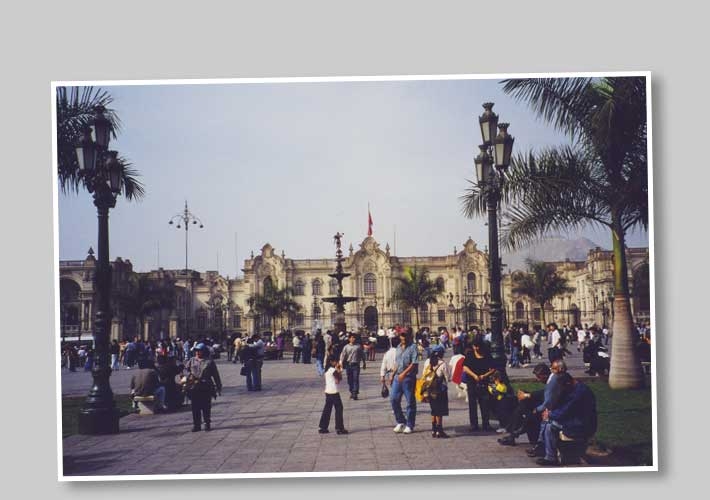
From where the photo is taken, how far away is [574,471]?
822 cm

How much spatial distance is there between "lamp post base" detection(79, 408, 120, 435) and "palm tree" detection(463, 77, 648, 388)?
5547 mm

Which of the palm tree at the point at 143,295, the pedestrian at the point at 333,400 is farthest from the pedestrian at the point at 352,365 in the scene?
the palm tree at the point at 143,295

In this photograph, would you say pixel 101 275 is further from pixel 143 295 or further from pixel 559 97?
pixel 559 97

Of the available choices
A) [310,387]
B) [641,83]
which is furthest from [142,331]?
[641,83]

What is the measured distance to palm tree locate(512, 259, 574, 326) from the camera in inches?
468

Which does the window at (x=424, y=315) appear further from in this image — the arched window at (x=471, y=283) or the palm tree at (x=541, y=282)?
the palm tree at (x=541, y=282)

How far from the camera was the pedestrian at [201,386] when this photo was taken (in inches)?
379

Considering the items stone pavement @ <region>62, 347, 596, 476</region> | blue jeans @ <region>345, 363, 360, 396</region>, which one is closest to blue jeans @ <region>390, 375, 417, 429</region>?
stone pavement @ <region>62, 347, 596, 476</region>

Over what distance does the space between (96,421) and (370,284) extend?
14.0 m

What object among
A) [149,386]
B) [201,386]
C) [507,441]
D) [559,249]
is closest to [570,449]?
[507,441]

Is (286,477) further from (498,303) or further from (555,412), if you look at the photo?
(498,303)

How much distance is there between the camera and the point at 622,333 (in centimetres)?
1076

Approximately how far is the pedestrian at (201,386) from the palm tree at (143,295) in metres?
1.62

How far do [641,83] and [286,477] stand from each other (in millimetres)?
6365
